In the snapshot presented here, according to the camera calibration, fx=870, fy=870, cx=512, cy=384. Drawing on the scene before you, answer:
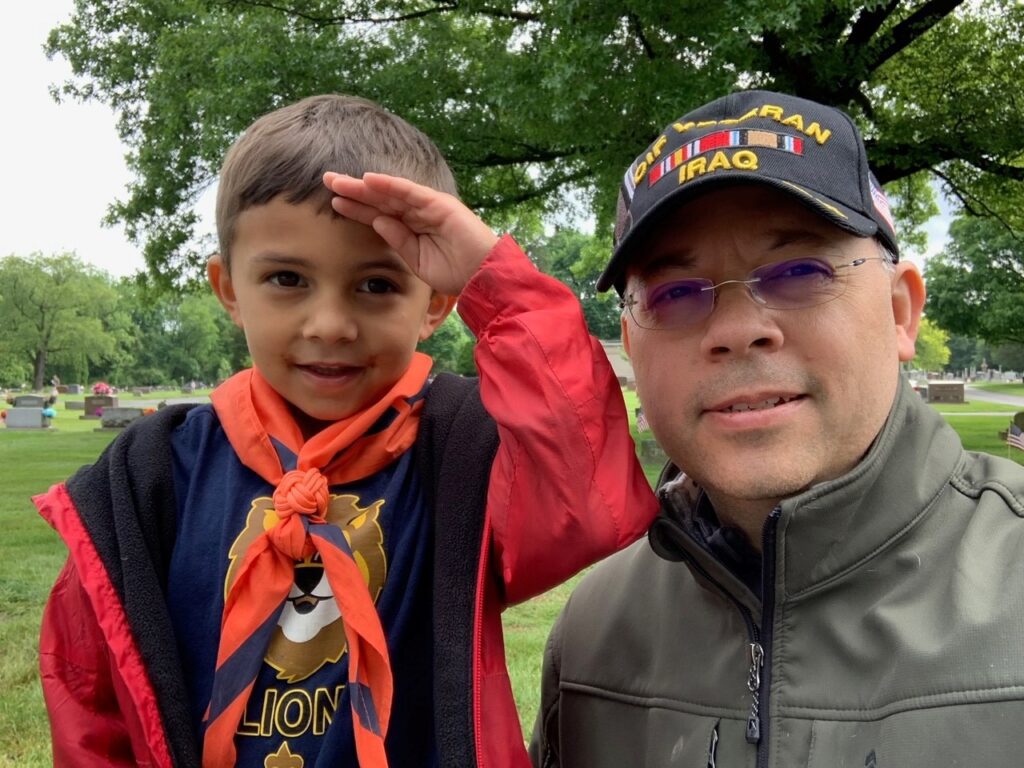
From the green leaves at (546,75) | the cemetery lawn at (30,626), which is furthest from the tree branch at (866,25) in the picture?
the cemetery lawn at (30,626)

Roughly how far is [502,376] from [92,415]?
36388 mm

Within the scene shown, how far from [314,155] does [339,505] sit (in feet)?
2.53

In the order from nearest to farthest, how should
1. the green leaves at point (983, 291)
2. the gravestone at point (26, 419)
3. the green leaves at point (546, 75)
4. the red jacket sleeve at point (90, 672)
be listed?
the red jacket sleeve at point (90, 672) < the green leaves at point (546, 75) < the green leaves at point (983, 291) < the gravestone at point (26, 419)

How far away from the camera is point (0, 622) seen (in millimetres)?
5984

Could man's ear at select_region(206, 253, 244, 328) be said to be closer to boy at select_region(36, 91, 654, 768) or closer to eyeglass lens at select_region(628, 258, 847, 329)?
boy at select_region(36, 91, 654, 768)

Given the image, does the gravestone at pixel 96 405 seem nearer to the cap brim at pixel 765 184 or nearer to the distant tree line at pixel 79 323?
the distant tree line at pixel 79 323

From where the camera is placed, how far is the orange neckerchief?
1.72 meters

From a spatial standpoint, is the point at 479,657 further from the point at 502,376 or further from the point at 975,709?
the point at 975,709

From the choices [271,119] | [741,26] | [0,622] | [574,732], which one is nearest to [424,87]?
[741,26]

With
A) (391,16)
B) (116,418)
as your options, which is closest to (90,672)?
(391,16)

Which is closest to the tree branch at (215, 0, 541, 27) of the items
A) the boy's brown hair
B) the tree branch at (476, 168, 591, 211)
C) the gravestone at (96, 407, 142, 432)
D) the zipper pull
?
the tree branch at (476, 168, 591, 211)

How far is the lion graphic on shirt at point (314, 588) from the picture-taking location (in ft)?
5.96

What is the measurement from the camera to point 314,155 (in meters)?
1.90

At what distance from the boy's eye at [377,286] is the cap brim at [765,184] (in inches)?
21.1
